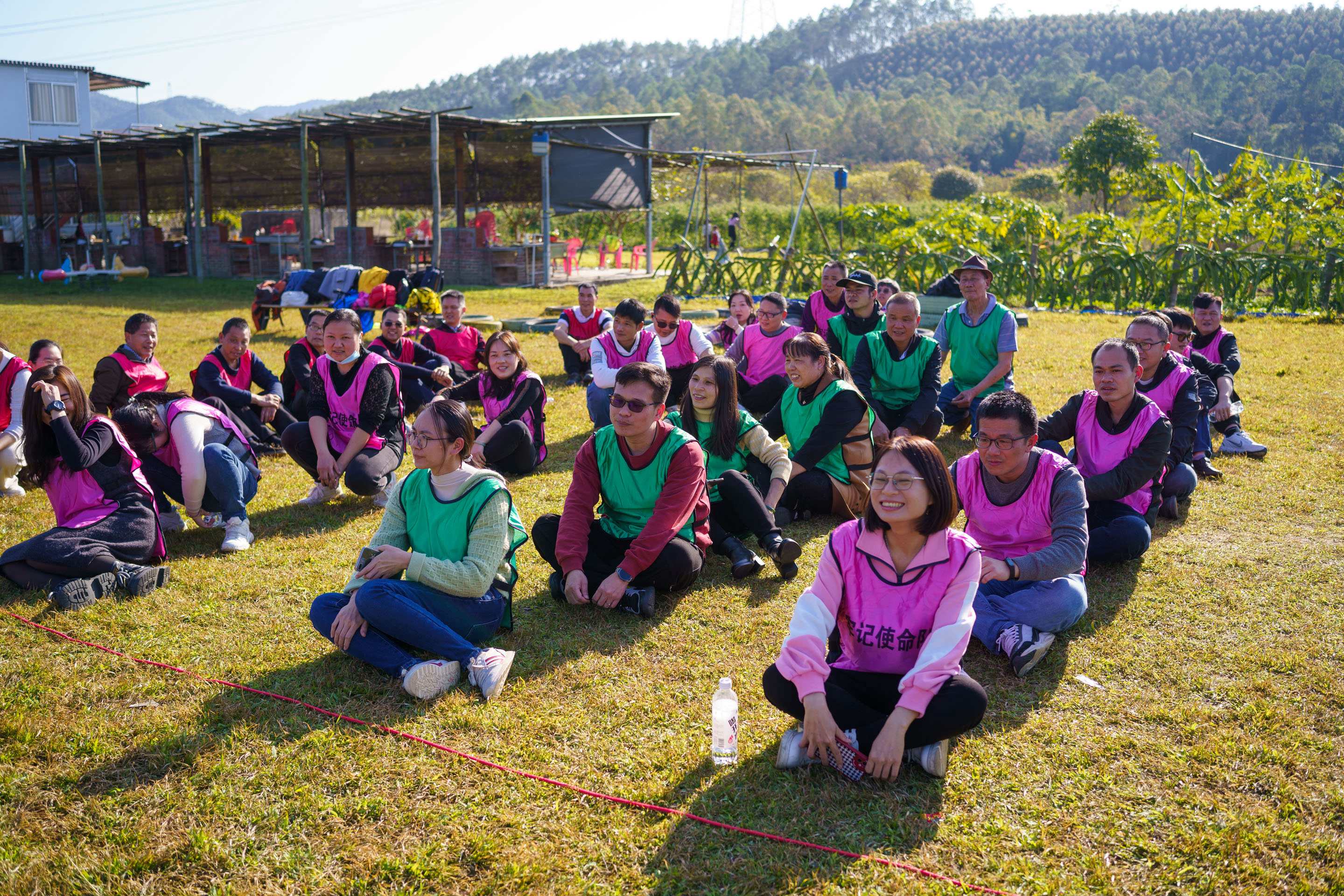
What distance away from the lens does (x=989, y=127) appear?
97625mm

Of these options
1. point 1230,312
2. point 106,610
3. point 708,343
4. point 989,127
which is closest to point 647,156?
point 1230,312

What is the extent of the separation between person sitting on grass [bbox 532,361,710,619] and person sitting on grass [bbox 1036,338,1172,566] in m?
1.89

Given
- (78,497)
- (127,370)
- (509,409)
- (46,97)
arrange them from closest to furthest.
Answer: (78,497)
(127,370)
(509,409)
(46,97)

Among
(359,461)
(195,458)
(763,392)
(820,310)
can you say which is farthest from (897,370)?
(195,458)

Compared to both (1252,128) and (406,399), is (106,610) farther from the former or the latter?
(1252,128)

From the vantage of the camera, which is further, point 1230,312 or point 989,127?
point 989,127

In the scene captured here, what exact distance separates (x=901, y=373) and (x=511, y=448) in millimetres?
3081

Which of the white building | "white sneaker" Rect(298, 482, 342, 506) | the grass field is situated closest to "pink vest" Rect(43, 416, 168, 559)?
the grass field

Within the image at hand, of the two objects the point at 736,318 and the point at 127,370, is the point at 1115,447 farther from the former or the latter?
the point at 127,370

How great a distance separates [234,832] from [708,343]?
249 inches

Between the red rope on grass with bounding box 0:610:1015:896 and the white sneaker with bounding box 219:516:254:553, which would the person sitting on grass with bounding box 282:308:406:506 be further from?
the red rope on grass with bounding box 0:610:1015:896

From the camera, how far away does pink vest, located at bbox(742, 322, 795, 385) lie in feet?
28.4

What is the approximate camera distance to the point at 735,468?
20.1ft

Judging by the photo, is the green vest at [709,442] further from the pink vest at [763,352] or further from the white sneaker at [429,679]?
the pink vest at [763,352]
